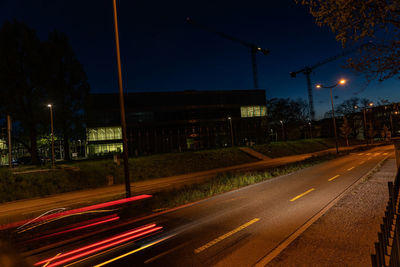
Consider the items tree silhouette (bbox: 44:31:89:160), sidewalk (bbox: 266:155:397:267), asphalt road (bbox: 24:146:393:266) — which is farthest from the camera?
tree silhouette (bbox: 44:31:89:160)

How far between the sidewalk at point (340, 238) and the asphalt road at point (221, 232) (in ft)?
1.68

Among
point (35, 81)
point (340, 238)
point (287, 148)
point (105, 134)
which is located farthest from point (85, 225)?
point (105, 134)

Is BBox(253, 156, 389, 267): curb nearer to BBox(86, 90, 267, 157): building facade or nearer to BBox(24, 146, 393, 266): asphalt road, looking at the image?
BBox(24, 146, 393, 266): asphalt road

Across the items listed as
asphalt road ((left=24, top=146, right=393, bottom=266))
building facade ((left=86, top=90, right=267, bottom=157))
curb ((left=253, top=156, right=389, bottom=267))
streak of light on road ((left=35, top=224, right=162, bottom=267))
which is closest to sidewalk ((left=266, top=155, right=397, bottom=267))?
curb ((left=253, top=156, right=389, bottom=267))

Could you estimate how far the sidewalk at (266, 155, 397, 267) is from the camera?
16.6 ft

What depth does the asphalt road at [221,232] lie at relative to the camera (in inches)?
217

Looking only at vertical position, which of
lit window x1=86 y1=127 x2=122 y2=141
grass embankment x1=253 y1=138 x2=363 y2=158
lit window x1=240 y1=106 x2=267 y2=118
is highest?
lit window x1=240 y1=106 x2=267 y2=118

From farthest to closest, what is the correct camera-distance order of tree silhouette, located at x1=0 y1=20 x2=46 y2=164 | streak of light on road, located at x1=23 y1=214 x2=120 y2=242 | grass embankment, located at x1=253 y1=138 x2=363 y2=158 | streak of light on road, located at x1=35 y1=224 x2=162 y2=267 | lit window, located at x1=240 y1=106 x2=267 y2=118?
lit window, located at x1=240 y1=106 x2=267 y2=118 < grass embankment, located at x1=253 y1=138 x2=363 y2=158 < tree silhouette, located at x1=0 y1=20 x2=46 y2=164 < streak of light on road, located at x1=23 y1=214 x2=120 y2=242 < streak of light on road, located at x1=35 y1=224 x2=162 y2=267

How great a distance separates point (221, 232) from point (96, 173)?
20.1 m

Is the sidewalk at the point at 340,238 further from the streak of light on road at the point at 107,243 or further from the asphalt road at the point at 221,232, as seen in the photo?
the streak of light on road at the point at 107,243

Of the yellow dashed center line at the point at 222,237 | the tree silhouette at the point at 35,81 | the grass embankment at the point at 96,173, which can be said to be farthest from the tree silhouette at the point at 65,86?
the yellow dashed center line at the point at 222,237

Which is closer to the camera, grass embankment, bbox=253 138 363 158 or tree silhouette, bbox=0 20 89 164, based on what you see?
tree silhouette, bbox=0 20 89 164

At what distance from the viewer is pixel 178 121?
2400 inches

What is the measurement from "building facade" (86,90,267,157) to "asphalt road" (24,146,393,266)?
Result: 134 ft
